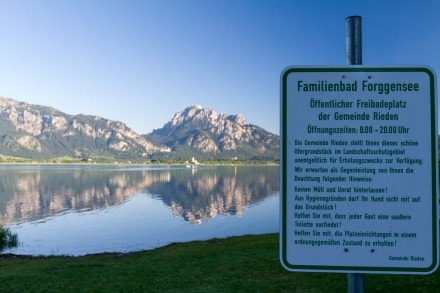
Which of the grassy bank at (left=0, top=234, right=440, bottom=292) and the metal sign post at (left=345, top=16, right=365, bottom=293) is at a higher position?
the metal sign post at (left=345, top=16, right=365, bottom=293)

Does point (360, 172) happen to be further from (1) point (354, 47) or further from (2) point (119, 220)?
(2) point (119, 220)

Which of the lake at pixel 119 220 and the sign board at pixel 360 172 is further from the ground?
the sign board at pixel 360 172

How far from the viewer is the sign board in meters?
3.54

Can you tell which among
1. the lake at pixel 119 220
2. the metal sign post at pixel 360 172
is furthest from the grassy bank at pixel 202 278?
the lake at pixel 119 220

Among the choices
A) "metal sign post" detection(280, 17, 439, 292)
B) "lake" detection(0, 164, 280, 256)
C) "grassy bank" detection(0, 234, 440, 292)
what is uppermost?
"metal sign post" detection(280, 17, 439, 292)

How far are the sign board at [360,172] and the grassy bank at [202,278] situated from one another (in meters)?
11.4

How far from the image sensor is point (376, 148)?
3.58 metres

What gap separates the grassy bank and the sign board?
11397 millimetres

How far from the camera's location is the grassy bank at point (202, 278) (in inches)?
577

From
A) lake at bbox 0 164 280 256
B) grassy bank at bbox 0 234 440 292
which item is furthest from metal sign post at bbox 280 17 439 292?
lake at bbox 0 164 280 256

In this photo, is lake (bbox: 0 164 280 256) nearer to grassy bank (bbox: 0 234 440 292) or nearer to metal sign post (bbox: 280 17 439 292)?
grassy bank (bbox: 0 234 440 292)

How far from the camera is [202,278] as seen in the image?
17.9 m

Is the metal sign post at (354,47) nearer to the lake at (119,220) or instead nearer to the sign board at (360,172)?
the sign board at (360,172)

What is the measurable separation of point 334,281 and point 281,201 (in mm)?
13055
